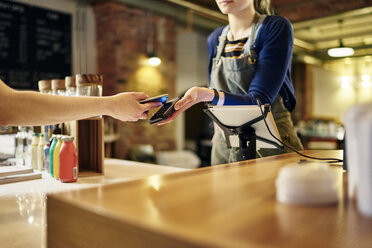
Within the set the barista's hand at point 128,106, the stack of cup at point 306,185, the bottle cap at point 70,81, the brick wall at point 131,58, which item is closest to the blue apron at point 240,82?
the barista's hand at point 128,106

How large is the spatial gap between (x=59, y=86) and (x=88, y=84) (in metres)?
0.24

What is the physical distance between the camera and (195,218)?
1.39ft

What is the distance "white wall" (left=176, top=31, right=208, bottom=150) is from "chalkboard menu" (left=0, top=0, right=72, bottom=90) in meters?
2.27

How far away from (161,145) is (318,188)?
5.34 meters

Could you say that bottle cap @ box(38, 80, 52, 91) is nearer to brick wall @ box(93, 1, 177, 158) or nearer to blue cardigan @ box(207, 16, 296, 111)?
blue cardigan @ box(207, 16, 296, 111)

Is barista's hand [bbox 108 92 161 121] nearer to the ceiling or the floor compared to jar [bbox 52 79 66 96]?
nearer to the floor

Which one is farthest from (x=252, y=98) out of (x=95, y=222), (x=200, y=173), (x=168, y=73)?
(x=168, y=73)

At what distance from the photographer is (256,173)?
78cm

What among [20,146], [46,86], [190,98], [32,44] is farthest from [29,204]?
[32,44]

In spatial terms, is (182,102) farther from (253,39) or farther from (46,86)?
(46,86)

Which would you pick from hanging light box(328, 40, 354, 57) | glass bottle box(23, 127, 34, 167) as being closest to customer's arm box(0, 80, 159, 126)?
glass bottle box(23, 127, 34, 167)

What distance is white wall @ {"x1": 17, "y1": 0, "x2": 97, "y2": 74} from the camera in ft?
17.5

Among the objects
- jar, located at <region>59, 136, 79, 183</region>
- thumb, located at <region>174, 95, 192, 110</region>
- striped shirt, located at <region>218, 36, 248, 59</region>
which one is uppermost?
striped shirt, located at <region>218, 36, 248, 59</region>

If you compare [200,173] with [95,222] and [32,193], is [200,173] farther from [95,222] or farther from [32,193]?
[32,193]
